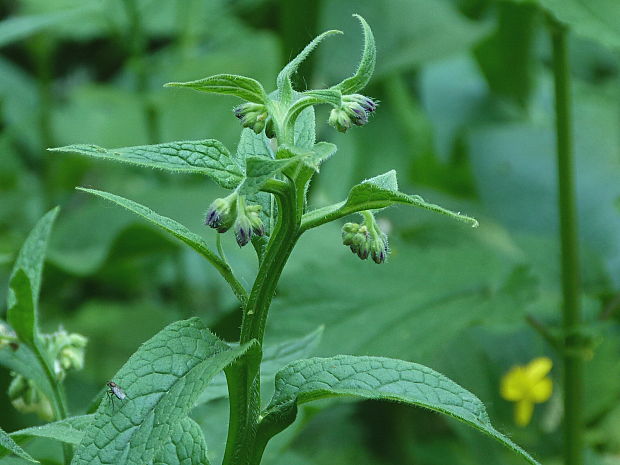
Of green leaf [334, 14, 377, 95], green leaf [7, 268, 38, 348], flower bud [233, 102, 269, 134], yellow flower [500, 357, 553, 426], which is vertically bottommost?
green leaf [7, 268, 38, 348]

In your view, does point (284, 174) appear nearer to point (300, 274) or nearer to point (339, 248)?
point (300, 274)

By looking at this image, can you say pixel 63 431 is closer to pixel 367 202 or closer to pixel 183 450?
pixel 183 450

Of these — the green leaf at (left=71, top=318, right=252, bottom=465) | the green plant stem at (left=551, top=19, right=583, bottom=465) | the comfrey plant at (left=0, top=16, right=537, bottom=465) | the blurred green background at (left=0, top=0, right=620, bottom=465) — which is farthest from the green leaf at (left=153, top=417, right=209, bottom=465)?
the green plant stem at (left=551, top=19, right=583, bottom=465)

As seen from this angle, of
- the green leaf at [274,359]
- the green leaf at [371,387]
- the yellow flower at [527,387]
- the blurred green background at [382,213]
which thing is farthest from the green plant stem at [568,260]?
the green leaf at [371,387]

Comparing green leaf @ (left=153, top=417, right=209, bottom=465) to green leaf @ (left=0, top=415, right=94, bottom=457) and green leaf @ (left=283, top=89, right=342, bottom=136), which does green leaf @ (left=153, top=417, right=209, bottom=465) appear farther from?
green leaf @ (left=283, top=89, right=342, bottom=136)

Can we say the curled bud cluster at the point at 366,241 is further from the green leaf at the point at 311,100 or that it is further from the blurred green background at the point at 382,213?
the blurred green background at the point at 382,213

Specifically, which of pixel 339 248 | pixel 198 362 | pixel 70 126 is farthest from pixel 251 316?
pixel 70 126

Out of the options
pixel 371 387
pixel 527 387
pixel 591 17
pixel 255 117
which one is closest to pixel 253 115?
pixel 255 117
